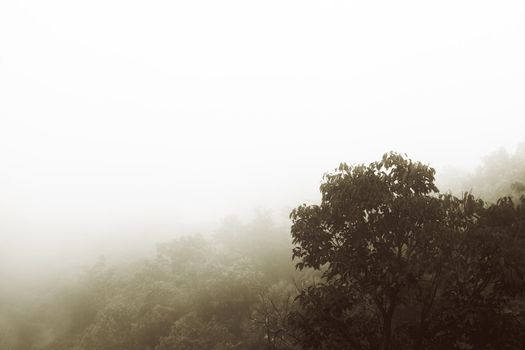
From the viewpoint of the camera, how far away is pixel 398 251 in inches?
435

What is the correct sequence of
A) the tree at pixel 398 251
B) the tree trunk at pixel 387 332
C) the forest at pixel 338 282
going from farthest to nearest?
1. the tree trunk at pixel 387 332
2. the forest at pixel 338 282
3. the tree at pixel 398 251

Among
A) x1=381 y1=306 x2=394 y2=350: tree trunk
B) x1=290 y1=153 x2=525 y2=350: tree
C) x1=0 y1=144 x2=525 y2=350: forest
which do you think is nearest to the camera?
x1=290 y1=153 x2=525 y2=350: tree

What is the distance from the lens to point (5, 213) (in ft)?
265

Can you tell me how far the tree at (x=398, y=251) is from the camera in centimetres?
991

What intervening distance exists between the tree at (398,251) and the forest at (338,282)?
35 millimetres

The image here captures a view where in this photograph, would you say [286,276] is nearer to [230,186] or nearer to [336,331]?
[336,331]

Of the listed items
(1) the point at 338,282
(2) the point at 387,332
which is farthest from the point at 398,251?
(2) the point at 387,332

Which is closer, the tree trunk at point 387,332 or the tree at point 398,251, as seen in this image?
the tree at point 398,251

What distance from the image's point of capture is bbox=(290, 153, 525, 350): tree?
32.5ft

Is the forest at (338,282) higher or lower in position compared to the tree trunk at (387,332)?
higher

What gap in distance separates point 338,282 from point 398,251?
2.05 m

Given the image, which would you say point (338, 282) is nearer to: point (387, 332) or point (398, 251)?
point (387, 332)

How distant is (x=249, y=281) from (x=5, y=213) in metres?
64.3

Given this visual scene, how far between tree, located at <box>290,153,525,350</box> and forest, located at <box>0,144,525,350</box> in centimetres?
4
